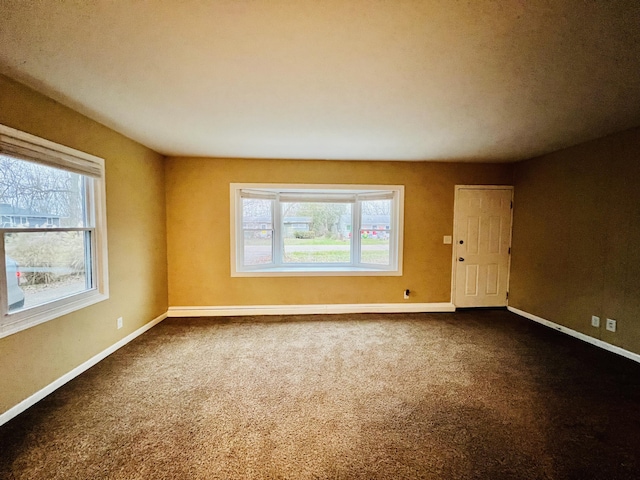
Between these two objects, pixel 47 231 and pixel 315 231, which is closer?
pixel 47 231

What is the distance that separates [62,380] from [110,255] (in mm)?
1183

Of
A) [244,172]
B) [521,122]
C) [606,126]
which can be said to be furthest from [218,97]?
[606,126]

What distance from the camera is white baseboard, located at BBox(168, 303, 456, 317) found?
162 inches

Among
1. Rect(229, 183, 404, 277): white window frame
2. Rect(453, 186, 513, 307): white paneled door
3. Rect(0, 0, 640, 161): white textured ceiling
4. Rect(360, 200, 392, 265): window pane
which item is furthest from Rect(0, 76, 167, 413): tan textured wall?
Rect(453, 186, 513, 307): white paneled door

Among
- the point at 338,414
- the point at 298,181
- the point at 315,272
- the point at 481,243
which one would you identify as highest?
the point at 298,181

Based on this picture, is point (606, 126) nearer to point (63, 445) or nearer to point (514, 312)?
point (514, 312)

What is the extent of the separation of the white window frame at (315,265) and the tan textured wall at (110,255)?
1017mm

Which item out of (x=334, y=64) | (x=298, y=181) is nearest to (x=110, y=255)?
(x=298, y=181)

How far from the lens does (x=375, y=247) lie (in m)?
4.56

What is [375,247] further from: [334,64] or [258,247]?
[334,64]

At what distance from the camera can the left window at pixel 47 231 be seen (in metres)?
1.96

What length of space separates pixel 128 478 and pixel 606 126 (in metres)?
4.74

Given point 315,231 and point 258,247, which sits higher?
point 315,231

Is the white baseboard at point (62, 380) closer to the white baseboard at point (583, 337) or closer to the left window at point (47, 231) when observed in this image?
the left window at point (47, 231)
